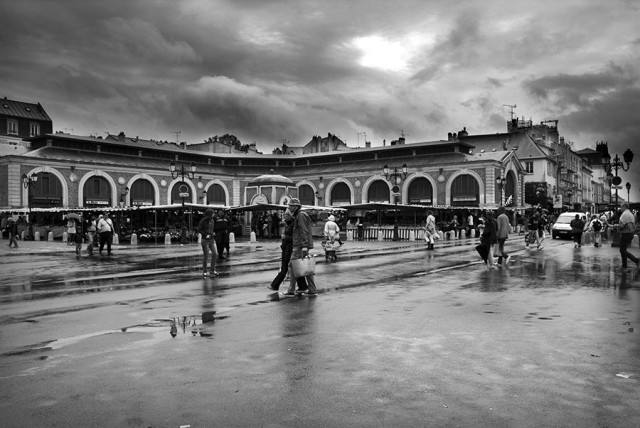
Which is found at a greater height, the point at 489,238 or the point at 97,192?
the point at 97,192

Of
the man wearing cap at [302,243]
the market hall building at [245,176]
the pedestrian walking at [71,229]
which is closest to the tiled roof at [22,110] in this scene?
the market hall building at [245,176]

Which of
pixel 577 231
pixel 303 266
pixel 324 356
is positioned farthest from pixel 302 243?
pixel 577 231

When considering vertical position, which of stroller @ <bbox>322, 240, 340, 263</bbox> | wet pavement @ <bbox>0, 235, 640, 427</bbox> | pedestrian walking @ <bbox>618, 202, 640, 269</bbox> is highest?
pedestrian walking @ <bbox>618, 202, 640, 269</bbox>

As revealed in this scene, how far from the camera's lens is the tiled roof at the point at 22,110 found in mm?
82231

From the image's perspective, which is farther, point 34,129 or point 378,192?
point 34,129

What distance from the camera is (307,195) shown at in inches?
2800

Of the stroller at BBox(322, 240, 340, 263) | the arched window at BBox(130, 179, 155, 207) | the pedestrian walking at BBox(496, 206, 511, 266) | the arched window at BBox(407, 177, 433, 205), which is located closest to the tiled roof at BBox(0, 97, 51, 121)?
the arched window at BBox(130, 179, 155, 207)

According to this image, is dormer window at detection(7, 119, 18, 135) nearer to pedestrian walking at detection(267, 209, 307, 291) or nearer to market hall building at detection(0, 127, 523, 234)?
market hall building at detection(0, 127, 523, 234)

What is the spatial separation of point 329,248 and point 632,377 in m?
14.6

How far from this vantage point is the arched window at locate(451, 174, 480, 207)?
2328 inches

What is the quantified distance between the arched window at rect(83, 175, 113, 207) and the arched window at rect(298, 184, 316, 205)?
22570mm

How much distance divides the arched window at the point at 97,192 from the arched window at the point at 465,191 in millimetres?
36161

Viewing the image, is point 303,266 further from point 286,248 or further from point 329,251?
point 329,251

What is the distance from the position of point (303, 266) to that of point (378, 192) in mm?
55244
